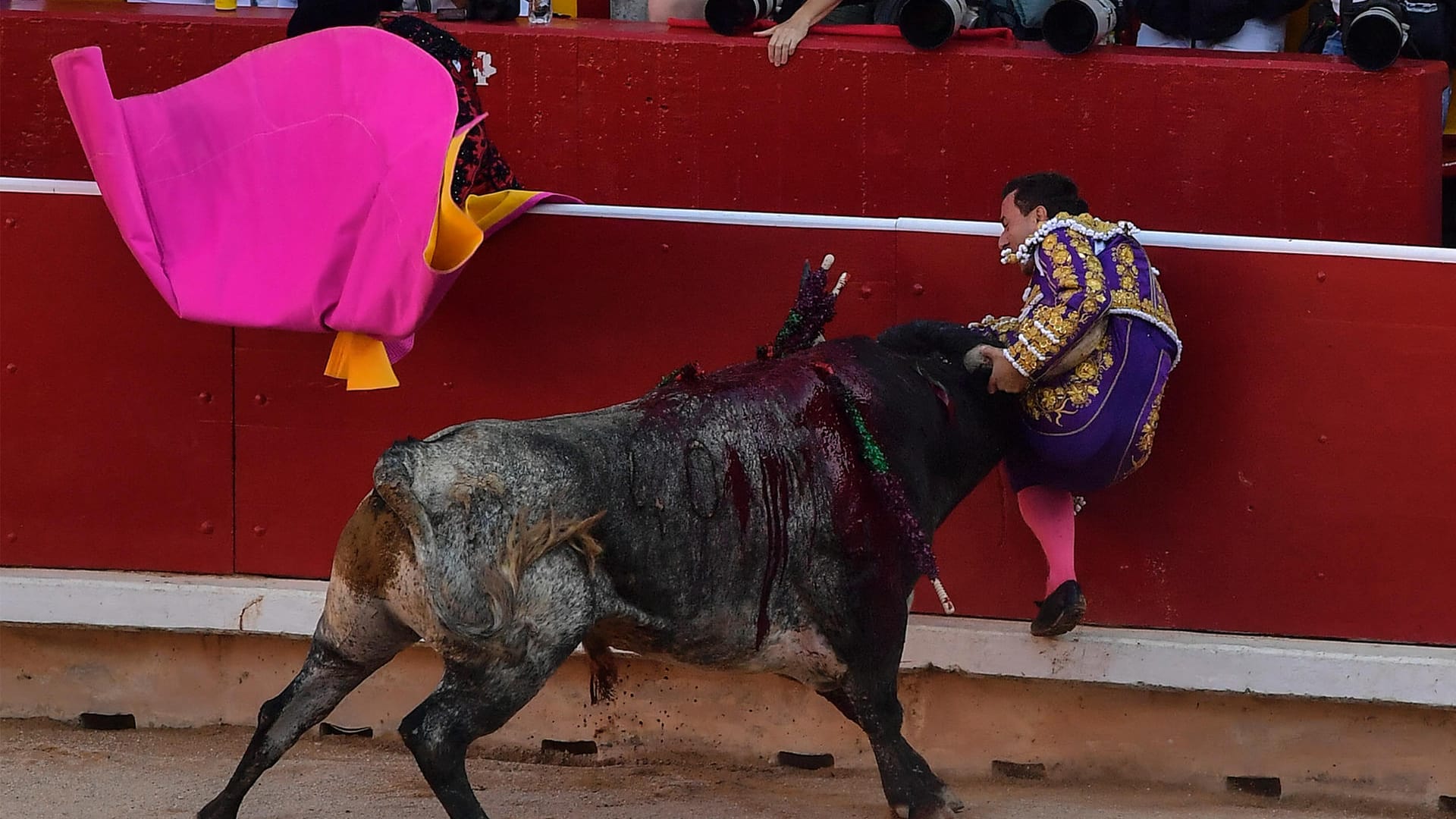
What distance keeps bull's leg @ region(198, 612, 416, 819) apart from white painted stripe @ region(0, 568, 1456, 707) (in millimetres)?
928

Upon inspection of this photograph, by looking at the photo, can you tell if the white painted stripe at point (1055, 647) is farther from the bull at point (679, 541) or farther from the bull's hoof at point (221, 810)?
the bull's hoof at point (221, 810)

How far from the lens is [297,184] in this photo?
4.17 metres

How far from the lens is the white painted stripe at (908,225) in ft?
14.5

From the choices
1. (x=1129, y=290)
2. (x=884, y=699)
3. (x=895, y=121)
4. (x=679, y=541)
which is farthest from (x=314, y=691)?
(x=895, y=121)

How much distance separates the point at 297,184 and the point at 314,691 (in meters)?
1.16

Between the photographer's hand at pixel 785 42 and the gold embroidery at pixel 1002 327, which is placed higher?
the photographer's hand at pixel 785 42

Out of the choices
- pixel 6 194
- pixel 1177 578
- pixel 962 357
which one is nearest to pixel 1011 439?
pixel 962 357

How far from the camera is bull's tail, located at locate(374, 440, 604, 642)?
323 centimetres

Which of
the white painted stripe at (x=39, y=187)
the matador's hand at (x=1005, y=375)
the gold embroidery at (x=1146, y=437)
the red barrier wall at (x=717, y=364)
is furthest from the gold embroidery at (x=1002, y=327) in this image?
the white painted stripe at (x=39, y=187)

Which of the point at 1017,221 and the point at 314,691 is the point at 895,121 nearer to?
the point at 1017,221

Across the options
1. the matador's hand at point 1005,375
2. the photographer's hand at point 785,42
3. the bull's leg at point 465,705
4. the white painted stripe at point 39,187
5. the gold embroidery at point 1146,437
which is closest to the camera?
the bull's leg at point 465,705

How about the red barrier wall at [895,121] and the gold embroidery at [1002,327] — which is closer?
the gold embroidery at [1002,327]

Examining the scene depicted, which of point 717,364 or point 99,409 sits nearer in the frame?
point 717,364

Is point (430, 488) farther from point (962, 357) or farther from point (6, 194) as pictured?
point (6, 194)
